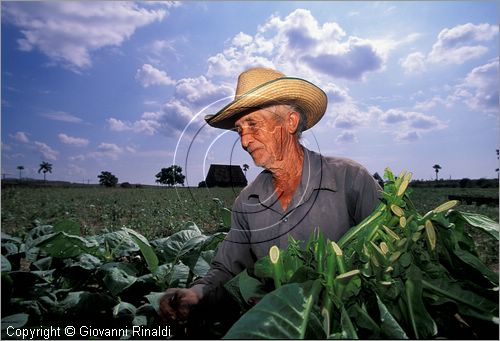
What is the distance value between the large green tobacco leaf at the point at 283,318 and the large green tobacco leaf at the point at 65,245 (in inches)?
37.8

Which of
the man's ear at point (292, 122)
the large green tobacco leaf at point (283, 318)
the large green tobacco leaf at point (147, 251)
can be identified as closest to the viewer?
Answer: the large green tobacco leaf at point (283, 318)

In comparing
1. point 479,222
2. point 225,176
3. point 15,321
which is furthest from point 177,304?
point 479,222

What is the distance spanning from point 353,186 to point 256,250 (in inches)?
18.4

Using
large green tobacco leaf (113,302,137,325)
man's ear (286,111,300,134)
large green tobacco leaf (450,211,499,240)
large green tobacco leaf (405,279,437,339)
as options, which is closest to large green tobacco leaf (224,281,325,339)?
large green tobacco leaf (405,279,437,339)

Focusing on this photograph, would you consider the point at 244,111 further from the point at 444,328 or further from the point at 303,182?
the point at 444,328

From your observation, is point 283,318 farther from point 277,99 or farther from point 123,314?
point 277,99

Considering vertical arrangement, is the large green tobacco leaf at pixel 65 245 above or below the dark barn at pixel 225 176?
below

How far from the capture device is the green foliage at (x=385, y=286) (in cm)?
60

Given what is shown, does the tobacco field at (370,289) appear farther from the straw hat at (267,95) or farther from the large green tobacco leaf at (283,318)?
the straw hat at (267,95)

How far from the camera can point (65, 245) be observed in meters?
1.35

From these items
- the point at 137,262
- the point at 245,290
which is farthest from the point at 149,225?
the point at 245,290

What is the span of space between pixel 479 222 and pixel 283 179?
76 centimetres

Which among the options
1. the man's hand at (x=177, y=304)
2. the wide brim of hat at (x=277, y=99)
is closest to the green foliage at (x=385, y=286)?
the man's hand at (x=177, y=304)

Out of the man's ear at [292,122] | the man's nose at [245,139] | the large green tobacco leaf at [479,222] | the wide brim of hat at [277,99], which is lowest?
the large green tobacco leaf at [479,222]
